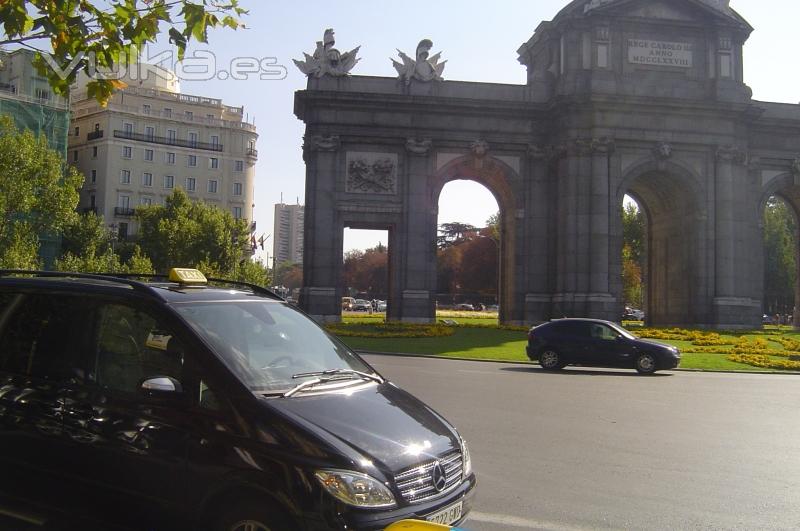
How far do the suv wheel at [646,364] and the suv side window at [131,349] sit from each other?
668 inches

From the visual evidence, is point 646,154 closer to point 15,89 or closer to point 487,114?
point 487,114

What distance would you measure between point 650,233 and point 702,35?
11.9 m

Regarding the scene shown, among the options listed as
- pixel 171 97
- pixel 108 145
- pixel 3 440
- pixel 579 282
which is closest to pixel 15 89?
pixel 108 145

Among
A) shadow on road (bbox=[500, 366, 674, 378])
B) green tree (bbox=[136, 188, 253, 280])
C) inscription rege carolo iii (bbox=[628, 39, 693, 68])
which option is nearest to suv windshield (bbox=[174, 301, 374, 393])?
shadow on road (bbox=[500, 366, 674, 378])

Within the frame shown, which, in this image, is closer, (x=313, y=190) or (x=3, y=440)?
(x=3, y=440)

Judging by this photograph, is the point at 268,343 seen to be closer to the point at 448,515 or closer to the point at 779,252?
the point at 448,515

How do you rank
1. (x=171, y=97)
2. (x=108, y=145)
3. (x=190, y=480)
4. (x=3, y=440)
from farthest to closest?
(x=171, y=97)
(x=108, y=145)
(x=3, y=440)
(x=190, y=480)

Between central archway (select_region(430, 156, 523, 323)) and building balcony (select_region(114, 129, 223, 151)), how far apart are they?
50.9 m

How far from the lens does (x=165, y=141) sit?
82.2m

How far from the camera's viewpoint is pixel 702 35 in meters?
37.9

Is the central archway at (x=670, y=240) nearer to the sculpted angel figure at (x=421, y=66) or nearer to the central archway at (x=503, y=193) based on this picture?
the central archway at (x=503, y=193)

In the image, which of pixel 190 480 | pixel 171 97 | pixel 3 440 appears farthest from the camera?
pixel 171 97

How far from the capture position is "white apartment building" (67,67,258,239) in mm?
77875

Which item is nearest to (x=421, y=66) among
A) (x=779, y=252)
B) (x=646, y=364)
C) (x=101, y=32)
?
(x=646, y=364)
